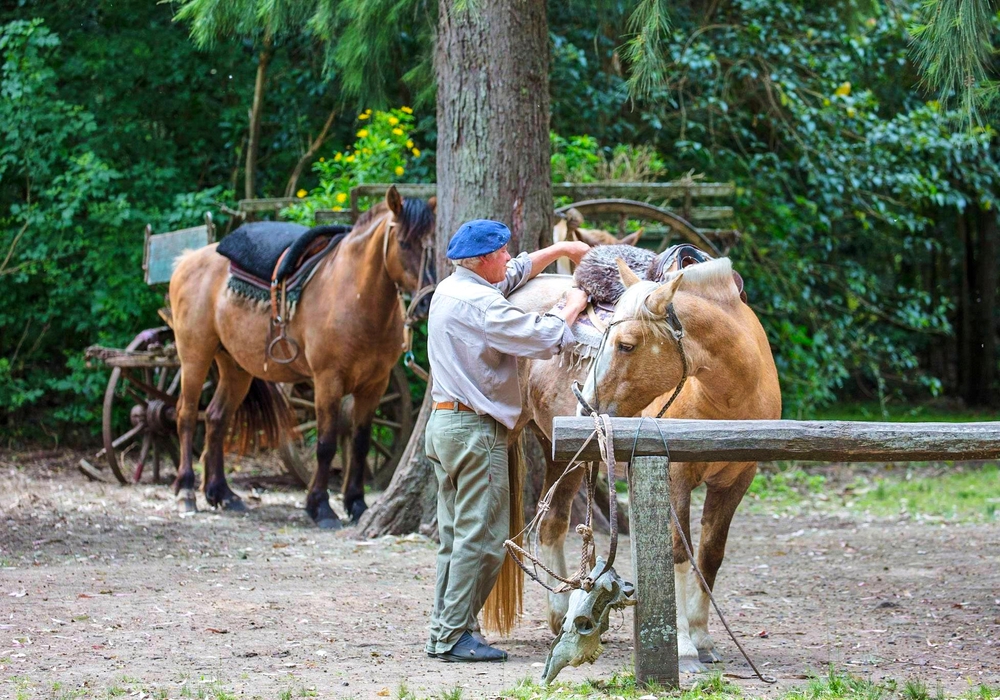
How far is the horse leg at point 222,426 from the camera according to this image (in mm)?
8633

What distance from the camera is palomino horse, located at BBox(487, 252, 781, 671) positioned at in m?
4.11

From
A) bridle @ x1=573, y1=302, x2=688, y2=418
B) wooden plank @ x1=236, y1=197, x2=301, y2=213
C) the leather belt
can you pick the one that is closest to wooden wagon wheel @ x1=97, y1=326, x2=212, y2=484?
wooden plank @ x1=236, y1=197, x2=301, y2=213

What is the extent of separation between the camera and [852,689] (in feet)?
12.3

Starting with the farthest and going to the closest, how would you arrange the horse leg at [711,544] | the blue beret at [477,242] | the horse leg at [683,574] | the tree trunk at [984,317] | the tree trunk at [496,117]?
the tree trunk at [984,317] → the tree trunk at [496,117] → the horse leg at [711,544] → the blue beret at [477,242] → the horse leg at [683,574]

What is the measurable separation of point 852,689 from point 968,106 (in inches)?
120

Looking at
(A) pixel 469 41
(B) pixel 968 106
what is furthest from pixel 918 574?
(A) pixel 469 41

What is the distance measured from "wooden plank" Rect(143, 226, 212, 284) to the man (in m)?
5.61

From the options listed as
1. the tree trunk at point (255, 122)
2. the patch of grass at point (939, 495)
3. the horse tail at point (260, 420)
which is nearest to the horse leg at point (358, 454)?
the horse tail at point (260, 420)

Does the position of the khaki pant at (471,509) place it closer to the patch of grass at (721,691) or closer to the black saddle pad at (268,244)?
the patch of grass at (721,691)

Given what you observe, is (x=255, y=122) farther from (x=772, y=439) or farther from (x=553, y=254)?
(x=772, y=439)

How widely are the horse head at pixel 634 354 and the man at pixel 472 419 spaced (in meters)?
0.22

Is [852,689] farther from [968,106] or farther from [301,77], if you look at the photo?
[301,77]

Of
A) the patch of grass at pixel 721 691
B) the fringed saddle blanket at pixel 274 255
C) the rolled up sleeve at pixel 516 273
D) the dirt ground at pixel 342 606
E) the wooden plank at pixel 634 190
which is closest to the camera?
the patch of grass at pixel 721 691

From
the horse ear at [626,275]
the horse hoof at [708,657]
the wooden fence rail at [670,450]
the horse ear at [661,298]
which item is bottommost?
the horse hoof at [708,657]
